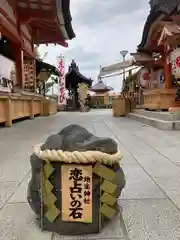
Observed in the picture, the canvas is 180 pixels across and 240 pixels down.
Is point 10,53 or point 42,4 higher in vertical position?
point 42,4

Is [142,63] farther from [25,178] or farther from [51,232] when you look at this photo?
[51,232]

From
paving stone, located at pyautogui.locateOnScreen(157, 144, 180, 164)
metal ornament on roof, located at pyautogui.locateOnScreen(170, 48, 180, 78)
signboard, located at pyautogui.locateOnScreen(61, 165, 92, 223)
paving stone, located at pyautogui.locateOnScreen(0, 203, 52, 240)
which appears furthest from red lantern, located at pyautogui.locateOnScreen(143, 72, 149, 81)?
signboard, located at pyautogui.locateOnScreen(61, 165, 92, 223)

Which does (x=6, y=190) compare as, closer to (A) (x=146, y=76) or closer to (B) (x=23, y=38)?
(B) (x=23, y=38)

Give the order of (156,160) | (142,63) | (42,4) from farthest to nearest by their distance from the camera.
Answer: (142,63) → (42,4) → (156,160)

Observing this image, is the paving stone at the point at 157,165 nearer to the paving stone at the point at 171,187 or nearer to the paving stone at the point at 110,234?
the paving stone at the point at 171,187

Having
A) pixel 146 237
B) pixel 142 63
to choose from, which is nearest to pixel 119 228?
pixel 146 237

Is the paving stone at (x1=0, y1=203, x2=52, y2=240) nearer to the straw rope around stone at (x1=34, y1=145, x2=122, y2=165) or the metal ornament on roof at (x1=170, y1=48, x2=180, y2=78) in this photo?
the straw rope around stone at (x1=34, y1=145, x2=122, y2=165)

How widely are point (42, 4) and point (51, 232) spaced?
10468 mm

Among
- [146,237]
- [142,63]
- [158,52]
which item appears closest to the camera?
[146,237]

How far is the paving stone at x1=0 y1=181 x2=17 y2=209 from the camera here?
232 centimetres

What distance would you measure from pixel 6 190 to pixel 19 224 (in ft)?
2.48

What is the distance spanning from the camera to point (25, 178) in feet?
9.61

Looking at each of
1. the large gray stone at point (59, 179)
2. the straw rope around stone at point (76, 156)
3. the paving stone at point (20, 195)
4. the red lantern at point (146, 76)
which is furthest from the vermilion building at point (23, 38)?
the straw rope around stone at point (76, 156)

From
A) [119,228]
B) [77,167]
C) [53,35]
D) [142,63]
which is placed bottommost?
[119,228]
